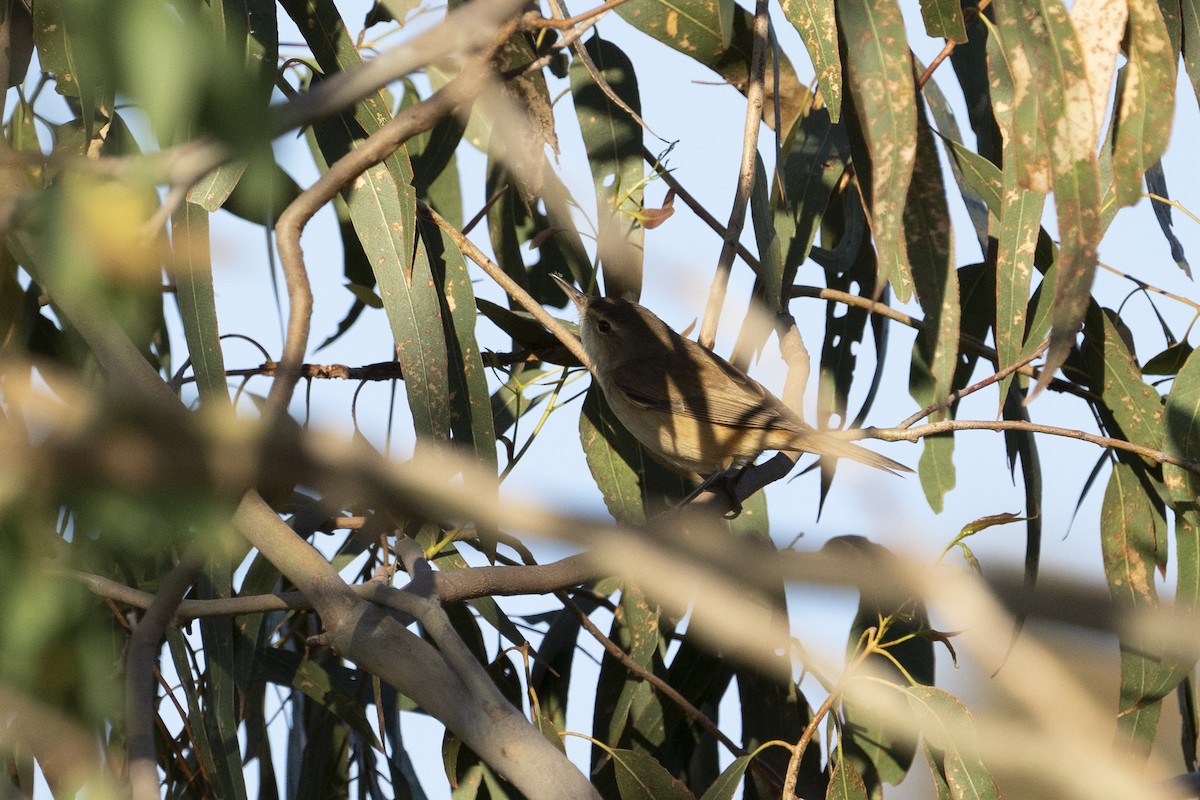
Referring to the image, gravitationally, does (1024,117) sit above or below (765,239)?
above

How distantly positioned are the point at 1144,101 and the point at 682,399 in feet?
5.51

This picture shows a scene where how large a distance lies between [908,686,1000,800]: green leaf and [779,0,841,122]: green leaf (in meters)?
1.04

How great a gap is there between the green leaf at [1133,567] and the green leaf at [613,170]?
4.17 feet

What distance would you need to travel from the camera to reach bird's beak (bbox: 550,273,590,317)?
3.10m

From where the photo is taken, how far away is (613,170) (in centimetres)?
286

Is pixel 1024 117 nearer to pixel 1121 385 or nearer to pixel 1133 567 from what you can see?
pixel 1121 385

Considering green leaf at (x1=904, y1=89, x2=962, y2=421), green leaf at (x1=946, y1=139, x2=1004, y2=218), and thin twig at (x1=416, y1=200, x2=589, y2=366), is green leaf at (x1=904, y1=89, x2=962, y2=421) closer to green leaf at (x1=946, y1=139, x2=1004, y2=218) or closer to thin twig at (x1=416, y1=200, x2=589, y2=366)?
green leaf at (x1=946, y1=139, x2=1004, y2=218)

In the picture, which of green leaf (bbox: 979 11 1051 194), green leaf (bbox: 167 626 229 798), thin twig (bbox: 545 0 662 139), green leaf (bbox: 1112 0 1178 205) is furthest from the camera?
green leaf (bbox: 167 626 229 798)

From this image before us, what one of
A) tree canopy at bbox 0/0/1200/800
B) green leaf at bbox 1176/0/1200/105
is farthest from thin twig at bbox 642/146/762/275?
green leaf at bbox 1176/0/1200/105

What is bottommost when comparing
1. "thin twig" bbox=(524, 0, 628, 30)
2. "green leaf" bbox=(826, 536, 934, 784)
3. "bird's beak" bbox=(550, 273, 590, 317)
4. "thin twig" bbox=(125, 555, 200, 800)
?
"green leaf" bbox=(826, 536, 934, 784)

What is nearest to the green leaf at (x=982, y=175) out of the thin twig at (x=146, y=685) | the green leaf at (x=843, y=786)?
the green leaf at (x=843, y=786)

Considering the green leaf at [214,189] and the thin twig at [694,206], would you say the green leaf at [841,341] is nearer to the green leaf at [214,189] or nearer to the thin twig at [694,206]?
the thin twig at [694,206]

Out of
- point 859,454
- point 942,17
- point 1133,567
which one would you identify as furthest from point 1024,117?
point 1133,567

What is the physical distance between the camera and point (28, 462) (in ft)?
2.23
